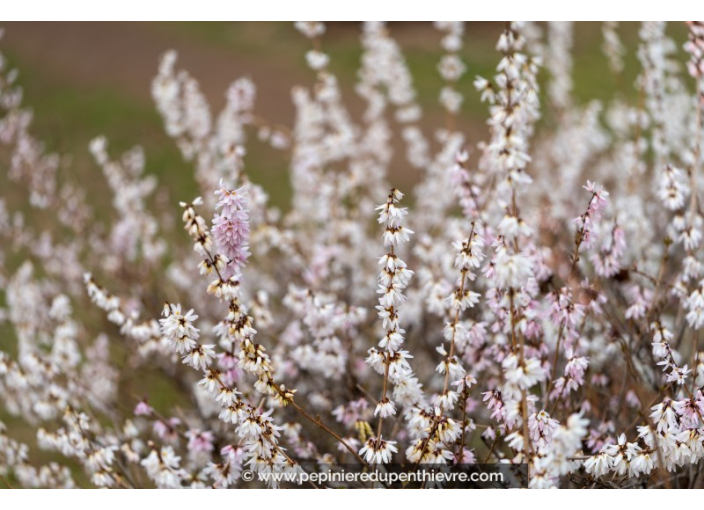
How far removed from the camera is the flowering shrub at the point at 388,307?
2215 mm

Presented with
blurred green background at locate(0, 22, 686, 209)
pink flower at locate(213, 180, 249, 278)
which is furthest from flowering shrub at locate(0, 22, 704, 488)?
blurred green background at locate(0, 22, 686, 209)

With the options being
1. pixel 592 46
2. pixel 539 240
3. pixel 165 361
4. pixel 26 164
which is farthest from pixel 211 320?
pixel 592 46

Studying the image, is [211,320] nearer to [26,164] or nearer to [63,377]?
[63,377]

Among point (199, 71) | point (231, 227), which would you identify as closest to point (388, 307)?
point (231, 227)

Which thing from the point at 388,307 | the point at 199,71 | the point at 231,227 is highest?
the point at 199,71

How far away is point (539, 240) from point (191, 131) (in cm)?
237

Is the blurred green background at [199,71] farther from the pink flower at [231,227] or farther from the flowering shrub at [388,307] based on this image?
the pink flower at [231,227]

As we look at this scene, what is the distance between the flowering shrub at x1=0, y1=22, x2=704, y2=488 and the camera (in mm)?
2215

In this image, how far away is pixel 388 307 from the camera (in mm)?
2203

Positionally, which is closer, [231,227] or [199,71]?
[231,227]

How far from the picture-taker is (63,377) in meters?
3.55

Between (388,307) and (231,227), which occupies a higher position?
(231,227)

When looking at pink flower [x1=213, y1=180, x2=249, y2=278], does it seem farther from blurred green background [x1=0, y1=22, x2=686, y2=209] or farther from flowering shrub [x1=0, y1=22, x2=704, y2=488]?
blurred green background [x1=0, y1=22, x2=686, y2=209]

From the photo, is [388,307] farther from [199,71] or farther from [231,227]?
[199,71]
